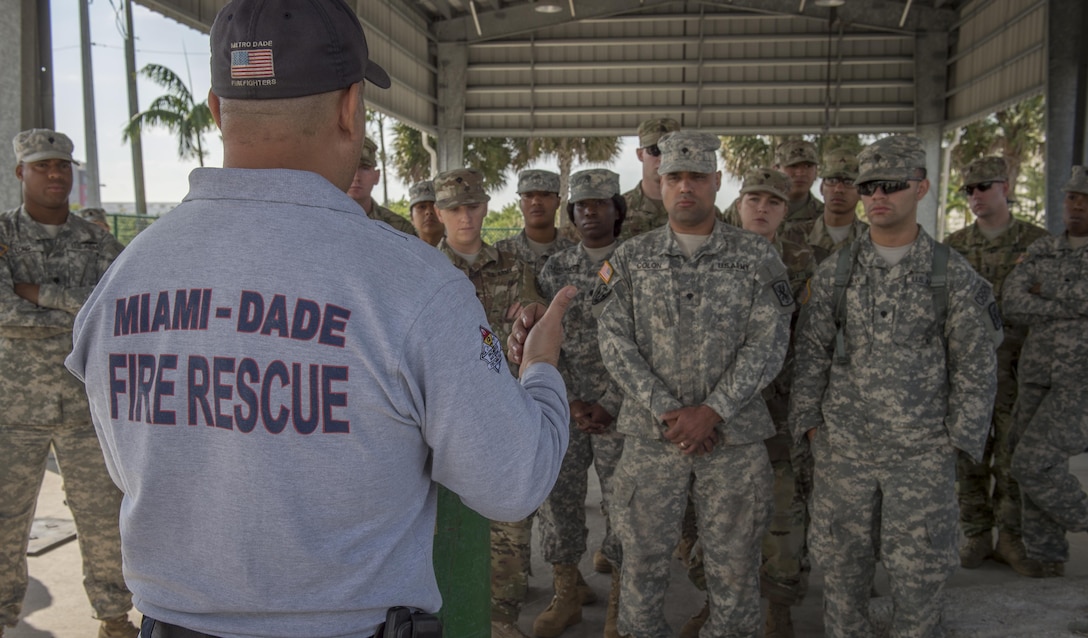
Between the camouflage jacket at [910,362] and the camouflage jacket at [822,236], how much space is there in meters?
1.25

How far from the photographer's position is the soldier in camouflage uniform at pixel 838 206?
4773mm

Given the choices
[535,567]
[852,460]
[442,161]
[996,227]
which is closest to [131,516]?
[852,460]

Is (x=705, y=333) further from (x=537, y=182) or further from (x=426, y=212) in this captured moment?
(x=426, y=212)

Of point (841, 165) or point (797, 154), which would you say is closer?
point (841, 165)

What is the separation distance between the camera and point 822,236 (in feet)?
15.9

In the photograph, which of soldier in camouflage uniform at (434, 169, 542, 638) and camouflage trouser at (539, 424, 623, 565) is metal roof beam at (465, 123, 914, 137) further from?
camouflage trouser at (539, 424, 623, 565)

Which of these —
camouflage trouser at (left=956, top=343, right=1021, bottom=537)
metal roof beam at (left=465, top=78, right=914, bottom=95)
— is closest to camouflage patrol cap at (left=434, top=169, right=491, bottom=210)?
camouflage trouser at (left=956, top=343, right=1021, bottom=537)

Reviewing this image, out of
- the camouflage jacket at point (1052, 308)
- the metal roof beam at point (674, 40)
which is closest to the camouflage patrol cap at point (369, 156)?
the camouflage jacket at point (1052, 308)

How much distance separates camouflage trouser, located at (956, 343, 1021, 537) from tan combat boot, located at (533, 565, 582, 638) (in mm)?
2405

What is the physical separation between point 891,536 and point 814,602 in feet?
3.92

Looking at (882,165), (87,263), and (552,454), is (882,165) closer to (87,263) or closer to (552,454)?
(552,454)

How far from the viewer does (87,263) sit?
3.86 meters

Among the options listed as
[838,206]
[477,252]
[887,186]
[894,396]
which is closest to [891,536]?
[894,396]

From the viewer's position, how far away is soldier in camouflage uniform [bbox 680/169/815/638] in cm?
381
